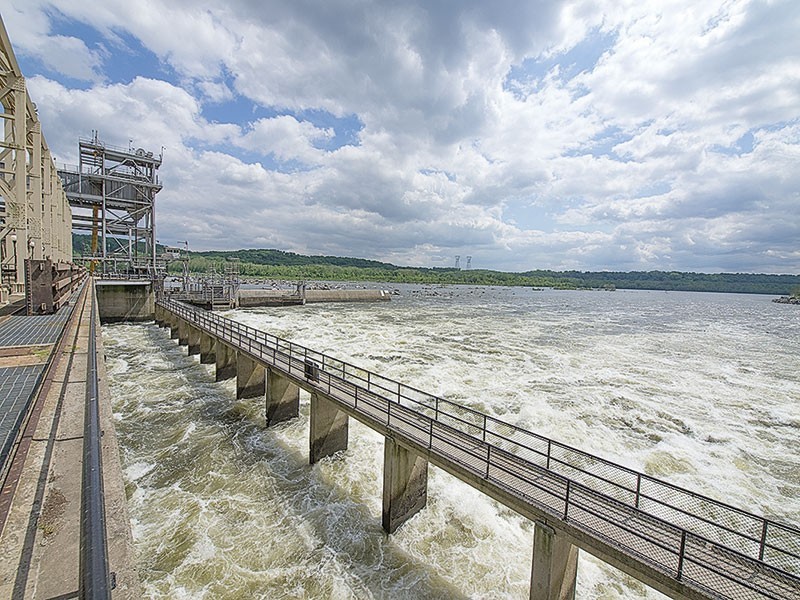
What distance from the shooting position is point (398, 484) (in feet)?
32.7

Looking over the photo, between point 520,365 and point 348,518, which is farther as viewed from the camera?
point 520,365

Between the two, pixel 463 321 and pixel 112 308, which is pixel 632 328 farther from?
pixel 112 308

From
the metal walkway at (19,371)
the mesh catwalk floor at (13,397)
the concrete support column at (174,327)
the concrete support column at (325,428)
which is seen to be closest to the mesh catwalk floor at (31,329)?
the metal walkway at (19,371)

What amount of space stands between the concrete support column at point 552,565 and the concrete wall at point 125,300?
46.2 meters

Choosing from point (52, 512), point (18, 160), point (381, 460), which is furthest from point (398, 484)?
point (18, 160)

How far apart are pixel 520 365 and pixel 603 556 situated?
21119 mm

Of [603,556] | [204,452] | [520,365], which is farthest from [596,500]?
[520,365]

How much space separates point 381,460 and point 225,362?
12.4 m

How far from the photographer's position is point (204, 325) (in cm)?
2456

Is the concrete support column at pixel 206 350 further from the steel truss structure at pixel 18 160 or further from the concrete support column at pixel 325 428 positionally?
the concrete support column at pixel 325 428

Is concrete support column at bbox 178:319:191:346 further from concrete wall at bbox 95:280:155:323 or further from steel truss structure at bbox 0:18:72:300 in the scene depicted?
concrete wall at bbox 95:280:155:323

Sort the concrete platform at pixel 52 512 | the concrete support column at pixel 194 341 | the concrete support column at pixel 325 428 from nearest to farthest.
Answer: the concrete platform at pixel 52 512
the concrete support column at pixel 325 428
the concrete support column at pixel 194 341

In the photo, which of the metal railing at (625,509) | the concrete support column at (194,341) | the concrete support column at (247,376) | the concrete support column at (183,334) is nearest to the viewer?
the metal railing at (625,509)

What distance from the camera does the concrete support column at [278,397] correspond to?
1570 centimetres
